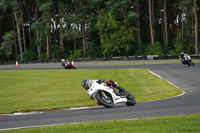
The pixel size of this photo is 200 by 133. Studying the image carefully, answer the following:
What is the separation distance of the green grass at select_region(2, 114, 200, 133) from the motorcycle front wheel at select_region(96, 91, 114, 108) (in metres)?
2.97

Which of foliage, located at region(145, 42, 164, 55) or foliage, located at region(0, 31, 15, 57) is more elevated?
foliage, located at region(0, 31, 15, 57)

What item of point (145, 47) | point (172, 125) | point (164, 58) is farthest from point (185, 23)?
point (172, 125)

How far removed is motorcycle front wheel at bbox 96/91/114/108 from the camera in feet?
39.9

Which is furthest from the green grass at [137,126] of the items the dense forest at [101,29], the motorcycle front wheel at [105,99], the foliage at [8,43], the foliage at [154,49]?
the foliage at [8,43]

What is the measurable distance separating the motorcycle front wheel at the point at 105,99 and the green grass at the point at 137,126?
9.73 feet

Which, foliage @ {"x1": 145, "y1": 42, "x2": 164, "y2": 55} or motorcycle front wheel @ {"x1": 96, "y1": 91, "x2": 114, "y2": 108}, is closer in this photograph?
motorcycle front wheel @ {"x1": 96, "y1": 91, "x2": 114, "y2": 108}

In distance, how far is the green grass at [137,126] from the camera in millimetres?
7645

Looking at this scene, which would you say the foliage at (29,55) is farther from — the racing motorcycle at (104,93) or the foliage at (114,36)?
the racing motorcycle at (104,93)

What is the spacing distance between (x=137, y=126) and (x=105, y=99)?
410 centimetres

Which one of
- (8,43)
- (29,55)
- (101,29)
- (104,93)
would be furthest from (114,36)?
(104,93)

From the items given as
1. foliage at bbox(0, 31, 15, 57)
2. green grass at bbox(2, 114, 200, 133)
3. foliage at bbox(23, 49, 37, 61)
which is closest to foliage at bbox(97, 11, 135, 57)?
foliage at bbox(23, 49, 37, 61)

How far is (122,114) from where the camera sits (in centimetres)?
1059

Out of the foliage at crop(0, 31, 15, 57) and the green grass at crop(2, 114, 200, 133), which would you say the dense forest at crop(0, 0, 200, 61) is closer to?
the foliage at crop(0, 31, 15, 57)

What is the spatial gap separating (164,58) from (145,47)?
547 inches
